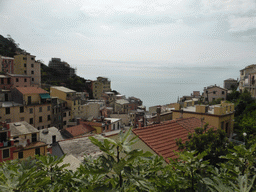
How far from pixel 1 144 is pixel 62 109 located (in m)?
22.6

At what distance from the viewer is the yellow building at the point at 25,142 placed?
1942cm

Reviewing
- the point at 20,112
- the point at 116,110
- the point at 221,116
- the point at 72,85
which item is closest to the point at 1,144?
the point at 20,112

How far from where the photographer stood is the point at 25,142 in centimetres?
2008

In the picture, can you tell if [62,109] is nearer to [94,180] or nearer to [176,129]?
[176,129]

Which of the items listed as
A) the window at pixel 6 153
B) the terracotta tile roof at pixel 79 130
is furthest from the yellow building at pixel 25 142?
the terracotta tile roof at pixel 79 130

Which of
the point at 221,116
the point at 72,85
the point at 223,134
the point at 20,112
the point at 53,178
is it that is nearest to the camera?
the point at 53,178

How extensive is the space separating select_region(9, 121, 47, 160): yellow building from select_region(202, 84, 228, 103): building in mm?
43946

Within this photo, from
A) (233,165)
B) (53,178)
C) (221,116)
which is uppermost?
(233,165)

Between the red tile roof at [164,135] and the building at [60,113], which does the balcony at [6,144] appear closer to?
the red tile roof at [164,135]

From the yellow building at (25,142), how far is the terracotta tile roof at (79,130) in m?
9.35

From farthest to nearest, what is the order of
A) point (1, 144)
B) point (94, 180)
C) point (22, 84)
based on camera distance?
point (22, 84) → point (1, 144) → point (94, 180)

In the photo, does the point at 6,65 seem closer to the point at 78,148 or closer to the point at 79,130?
the point at 79,130

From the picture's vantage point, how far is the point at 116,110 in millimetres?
62562

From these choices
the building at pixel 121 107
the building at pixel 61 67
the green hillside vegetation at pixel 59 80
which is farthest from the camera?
the building at pixel 61 67
